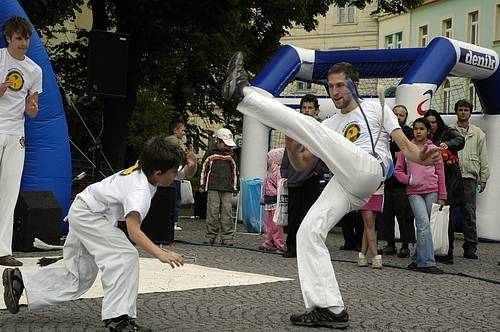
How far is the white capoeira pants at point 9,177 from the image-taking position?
9.62 metres

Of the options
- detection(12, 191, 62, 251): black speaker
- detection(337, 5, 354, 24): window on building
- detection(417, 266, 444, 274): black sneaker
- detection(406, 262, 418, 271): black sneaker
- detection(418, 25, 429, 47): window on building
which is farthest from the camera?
detection(337, 5, 354, 24): window on building

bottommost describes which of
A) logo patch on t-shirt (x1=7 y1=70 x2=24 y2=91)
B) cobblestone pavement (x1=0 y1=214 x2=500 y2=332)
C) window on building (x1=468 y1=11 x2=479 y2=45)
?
cobblestone pavement (x1=0 y1=214 x2=500 y2=332)

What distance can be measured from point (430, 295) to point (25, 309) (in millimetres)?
3479

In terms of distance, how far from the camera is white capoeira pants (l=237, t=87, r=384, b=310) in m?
6.66

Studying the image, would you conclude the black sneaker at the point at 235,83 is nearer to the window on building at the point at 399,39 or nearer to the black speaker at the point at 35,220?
the black speaker at the point at 35,220

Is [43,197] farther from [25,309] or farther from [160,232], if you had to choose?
[25,309]

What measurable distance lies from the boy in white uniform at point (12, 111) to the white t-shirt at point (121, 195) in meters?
3.31

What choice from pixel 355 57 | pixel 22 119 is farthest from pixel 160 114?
pixel 22 119

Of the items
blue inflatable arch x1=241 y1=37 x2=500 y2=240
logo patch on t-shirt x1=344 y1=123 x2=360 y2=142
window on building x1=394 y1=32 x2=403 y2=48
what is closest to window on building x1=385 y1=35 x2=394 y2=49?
window on building x1=394 y1=32 x2=403 y2=48

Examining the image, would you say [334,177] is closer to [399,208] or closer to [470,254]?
[399,208]

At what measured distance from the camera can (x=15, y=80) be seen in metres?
9.66

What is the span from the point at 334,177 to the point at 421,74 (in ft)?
27.5

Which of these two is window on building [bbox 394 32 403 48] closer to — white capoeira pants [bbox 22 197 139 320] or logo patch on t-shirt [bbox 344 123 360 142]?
logo patch on t-shirt [bbox 344 123 360 142]

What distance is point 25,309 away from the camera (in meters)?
7.00
